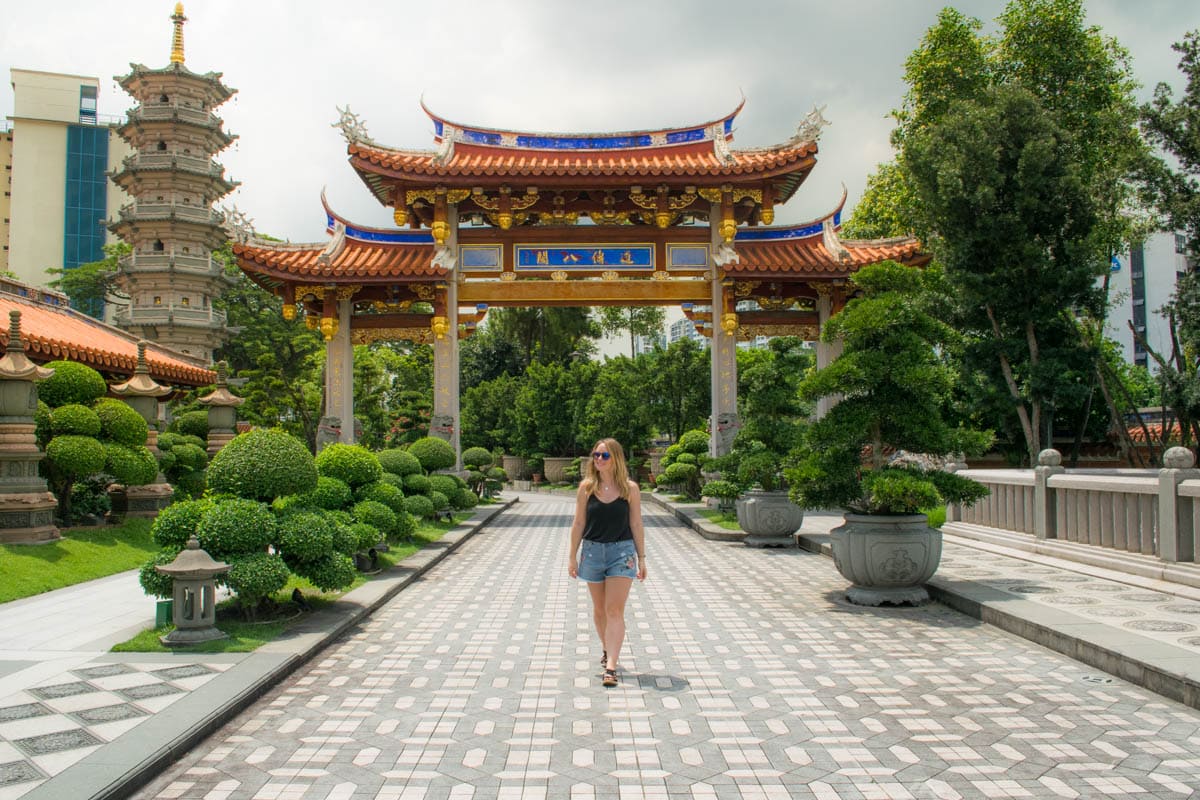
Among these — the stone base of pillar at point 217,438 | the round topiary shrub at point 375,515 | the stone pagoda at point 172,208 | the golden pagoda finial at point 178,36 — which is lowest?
the round topiary shrub at point 375,515

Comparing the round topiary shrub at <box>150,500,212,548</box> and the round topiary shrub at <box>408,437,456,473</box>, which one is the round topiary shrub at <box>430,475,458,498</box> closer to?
the round topiary shrub at <box>408,437,456,473</box>

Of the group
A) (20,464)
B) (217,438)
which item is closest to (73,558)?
(20,464)

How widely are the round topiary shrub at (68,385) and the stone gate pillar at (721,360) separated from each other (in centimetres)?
1156

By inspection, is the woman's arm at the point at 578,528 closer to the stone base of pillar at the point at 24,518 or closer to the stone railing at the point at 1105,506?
the stone railing at the point at 1105,506

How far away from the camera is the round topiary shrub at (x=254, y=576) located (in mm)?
6590

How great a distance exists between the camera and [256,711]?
509 centimetres

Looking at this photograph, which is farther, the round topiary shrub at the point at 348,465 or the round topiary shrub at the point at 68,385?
the round topiary shrub at the point at 68,385

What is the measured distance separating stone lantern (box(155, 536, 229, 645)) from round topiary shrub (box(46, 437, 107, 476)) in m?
5.63

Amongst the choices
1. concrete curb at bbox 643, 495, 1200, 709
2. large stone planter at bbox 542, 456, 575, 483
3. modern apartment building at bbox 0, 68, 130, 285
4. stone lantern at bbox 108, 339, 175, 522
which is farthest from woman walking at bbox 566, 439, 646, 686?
modern apartment building at bbox 0, 68, 130, 285

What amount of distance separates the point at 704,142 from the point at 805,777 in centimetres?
1802

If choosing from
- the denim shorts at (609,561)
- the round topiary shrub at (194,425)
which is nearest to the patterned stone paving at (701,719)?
the denim shorts at (609,561)

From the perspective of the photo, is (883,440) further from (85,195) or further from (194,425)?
(85,195)

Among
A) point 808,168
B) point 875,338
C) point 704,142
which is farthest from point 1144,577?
point 704,142

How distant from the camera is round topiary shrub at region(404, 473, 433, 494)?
45.6 ft
